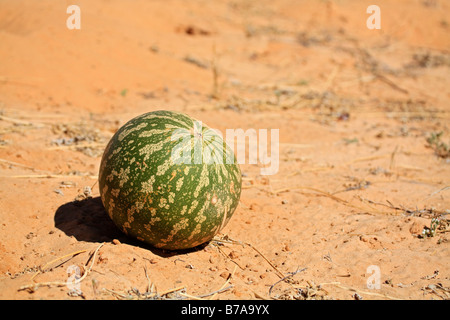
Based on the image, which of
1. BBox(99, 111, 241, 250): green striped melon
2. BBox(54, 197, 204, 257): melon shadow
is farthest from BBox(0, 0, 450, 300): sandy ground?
BBox(99, 111, 241, 250): green striped melon

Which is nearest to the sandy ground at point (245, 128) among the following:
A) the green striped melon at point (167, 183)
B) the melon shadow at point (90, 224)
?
the melon shadow at point (90, 224)

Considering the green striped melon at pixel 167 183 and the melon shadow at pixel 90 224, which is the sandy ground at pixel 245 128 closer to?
the melon shadow at pixel 90 224

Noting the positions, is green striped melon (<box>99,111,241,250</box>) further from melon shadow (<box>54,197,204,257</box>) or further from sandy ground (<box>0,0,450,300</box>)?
sandy ground (<box>0,0,450,300</box>)

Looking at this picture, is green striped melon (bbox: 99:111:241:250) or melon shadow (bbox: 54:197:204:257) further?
melon shadow (bbox: 54:197:204:257)

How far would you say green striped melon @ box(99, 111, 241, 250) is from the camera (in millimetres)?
3500

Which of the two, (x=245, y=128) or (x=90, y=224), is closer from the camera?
(x=90, y=224)

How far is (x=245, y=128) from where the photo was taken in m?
7.52

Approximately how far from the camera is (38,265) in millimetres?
3645

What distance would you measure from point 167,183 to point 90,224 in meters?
1.26

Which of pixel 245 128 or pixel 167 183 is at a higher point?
pixel 245 128

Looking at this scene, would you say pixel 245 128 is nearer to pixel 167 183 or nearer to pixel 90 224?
pixel 90 224

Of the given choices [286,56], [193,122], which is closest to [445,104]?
[286,56]

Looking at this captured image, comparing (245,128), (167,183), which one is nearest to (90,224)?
(167,183)

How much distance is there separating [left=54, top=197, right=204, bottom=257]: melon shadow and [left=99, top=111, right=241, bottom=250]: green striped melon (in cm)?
24
